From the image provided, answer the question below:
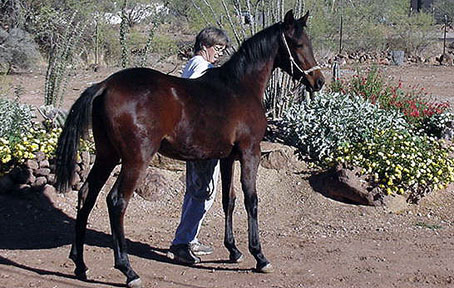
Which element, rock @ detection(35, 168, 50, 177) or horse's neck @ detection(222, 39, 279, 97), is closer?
horse's neck @ detection(222, 39, 279, 97)

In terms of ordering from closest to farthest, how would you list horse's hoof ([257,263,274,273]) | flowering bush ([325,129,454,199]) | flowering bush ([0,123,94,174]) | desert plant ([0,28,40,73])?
horse's hoof ([257,263,274,273]) < flowering bush ([0,123,94,174]) < flowering bush ([325,129,454,199]) < desert plant ([0,28,40,73])

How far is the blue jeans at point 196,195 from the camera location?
6.24 meters

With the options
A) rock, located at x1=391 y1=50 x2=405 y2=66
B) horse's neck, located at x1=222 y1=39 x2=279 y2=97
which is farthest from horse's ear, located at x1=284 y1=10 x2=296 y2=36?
rock, located at x1=391 y1=50 x2=405 y2=66

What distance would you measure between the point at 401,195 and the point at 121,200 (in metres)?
4.13

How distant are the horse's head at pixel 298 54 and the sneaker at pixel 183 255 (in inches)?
73.3

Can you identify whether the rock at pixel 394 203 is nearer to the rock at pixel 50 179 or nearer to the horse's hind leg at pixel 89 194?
the horse's hind leg at pixel 89 194

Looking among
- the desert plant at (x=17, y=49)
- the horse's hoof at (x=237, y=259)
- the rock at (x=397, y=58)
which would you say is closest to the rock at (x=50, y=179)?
the horse's hoof at (x=237, y=259)

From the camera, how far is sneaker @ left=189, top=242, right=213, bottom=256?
6.30 m

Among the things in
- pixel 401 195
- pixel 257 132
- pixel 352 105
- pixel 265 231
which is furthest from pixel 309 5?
pixel 257 132

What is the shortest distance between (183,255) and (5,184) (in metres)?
2.66

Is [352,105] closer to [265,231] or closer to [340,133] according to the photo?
[340,133]

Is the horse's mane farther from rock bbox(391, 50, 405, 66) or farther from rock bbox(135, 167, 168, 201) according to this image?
rock bbox(391, 50, 405, 66)

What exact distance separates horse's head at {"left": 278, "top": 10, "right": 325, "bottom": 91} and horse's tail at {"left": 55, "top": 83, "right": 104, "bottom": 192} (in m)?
1.74

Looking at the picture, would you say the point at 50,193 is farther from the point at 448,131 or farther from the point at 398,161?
the point at 448,131
